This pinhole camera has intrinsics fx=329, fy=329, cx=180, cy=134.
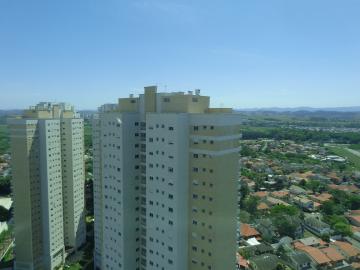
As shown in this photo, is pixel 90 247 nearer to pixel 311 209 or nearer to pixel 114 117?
pixel 114 117

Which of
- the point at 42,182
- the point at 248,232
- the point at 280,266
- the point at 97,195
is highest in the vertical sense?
the point at 42,182

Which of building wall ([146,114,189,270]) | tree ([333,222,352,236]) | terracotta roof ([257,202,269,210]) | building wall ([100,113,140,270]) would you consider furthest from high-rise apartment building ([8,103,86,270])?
tree ([333,222,352,236])

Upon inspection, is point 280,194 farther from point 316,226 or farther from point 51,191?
point 51,191

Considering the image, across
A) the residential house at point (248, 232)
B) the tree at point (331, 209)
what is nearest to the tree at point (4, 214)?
the residential house at point (248, 232)

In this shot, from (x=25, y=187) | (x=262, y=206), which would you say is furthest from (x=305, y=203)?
(x=25, y=187)

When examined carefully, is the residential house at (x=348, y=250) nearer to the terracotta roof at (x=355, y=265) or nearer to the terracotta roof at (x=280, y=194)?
the terracotta roof at (x=355, y=265)

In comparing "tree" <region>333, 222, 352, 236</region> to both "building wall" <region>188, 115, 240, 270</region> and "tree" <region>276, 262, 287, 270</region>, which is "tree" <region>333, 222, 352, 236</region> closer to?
"tree" <region>276, 262, 287, 270</region>
